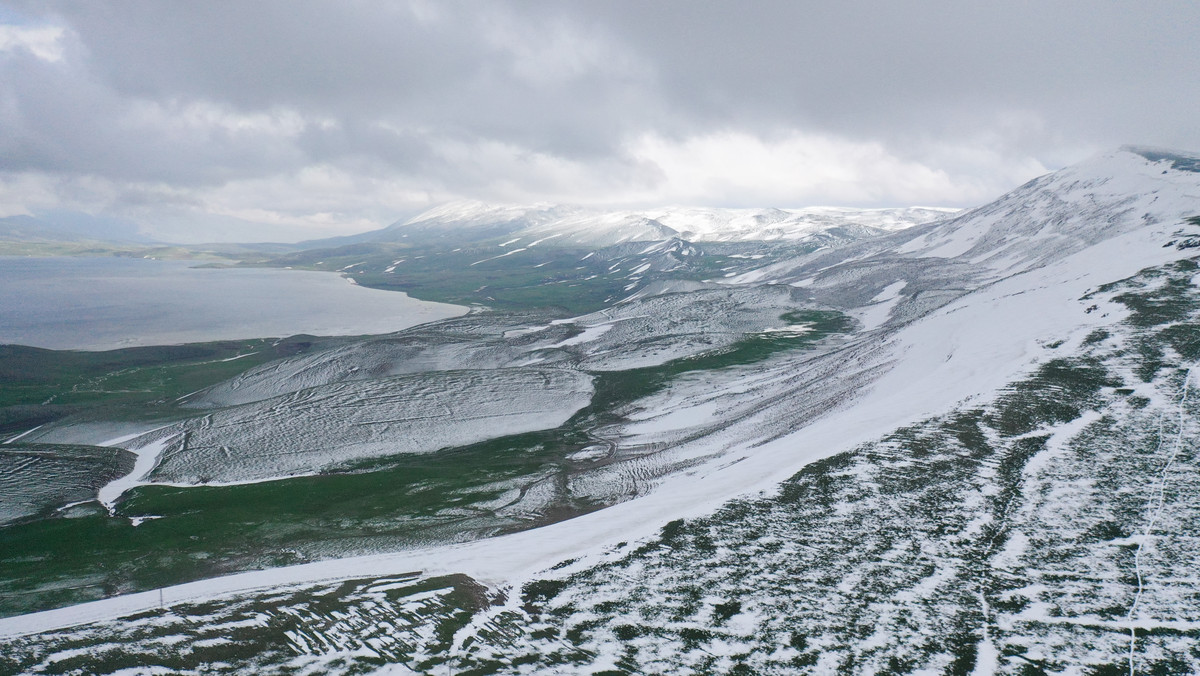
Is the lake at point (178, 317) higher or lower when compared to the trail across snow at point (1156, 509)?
higher

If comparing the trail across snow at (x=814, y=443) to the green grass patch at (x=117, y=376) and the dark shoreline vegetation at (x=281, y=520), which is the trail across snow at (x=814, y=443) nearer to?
the dark shoreline vegetation at (x=281, y=520)

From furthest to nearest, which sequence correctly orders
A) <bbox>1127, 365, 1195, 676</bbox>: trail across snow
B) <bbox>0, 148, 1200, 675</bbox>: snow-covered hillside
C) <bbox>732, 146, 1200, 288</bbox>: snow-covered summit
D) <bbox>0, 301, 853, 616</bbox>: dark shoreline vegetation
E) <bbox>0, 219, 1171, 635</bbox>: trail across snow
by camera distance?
<bbox>732, 146, 1200, 288</bbox>: snow-covered summit
<bbox>0, 301, 853, 616</bbox>: dark shoreline vegetation
<bbox>0, 219, 1171, 635</bbox>: trail across snow
<bbox>0, 148, 1200, 675</bbox>: snow-covered hillside
<bbox>1127, 365, 1195, 676</bbox>: trail across snow

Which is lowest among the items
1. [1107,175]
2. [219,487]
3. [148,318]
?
[219,487]

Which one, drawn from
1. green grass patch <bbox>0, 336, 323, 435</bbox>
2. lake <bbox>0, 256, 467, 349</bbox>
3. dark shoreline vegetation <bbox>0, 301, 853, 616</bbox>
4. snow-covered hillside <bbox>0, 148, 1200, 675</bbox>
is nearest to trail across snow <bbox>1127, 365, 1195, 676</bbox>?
snow-covered hillside <bbox>0, 148, 1200, 675</bbox>

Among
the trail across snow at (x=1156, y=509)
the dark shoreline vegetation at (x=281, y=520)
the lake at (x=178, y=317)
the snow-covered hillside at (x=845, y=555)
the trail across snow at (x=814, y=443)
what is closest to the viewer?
the trail across snow at (x=1156, y=509)

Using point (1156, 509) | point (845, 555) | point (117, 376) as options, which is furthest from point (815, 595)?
point (117, 376)

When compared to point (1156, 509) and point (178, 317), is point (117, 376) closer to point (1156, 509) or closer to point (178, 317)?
point (178, 317)

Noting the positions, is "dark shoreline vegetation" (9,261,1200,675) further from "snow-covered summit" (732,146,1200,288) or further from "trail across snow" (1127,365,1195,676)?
"snow-covered summit" (732,146,1200,288)

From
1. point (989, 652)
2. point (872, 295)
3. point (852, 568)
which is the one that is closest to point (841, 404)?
point (852, 568)

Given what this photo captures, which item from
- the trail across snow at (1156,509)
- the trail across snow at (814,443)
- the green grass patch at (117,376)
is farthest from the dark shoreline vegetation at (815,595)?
the green grass patch at (117,376)

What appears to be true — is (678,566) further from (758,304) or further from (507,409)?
(758,304)

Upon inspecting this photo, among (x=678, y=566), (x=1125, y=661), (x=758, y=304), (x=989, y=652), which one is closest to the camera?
(x=1125, y=661)
